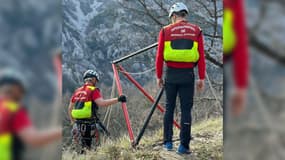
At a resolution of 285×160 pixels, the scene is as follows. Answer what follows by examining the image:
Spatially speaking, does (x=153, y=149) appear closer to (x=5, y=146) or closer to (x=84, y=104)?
(x=84, y=104)

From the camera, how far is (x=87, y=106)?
11.8 ft

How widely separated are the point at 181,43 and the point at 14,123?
1549mm

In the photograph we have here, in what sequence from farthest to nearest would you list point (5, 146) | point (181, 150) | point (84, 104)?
point (84, 104), point (181, 150), point (5, 146)

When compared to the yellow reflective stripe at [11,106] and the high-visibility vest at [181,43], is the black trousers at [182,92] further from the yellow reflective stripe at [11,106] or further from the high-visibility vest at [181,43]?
the yellow reflective stripe at [11,106]

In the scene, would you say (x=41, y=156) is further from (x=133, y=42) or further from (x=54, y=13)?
(x=133, y=42)

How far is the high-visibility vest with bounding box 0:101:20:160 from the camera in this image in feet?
4.29

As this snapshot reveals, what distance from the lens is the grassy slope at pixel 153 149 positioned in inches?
120

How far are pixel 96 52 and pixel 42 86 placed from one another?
3.30 m

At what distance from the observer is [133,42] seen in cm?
468

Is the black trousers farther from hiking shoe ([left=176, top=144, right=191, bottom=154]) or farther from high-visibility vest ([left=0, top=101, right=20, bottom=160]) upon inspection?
high-visibility vest ([left=0, top=101, right=20, bottom=160])

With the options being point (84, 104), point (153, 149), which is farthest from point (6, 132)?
point (84, 104)

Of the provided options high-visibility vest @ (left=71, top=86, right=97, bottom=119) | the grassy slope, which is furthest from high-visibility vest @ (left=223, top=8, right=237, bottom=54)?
high-visibility vest @ (left=71, top=86, right=97, bottom=119)

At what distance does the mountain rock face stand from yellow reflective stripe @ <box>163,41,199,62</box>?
50.2 inches

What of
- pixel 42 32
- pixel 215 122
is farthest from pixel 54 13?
pixel 215 122
